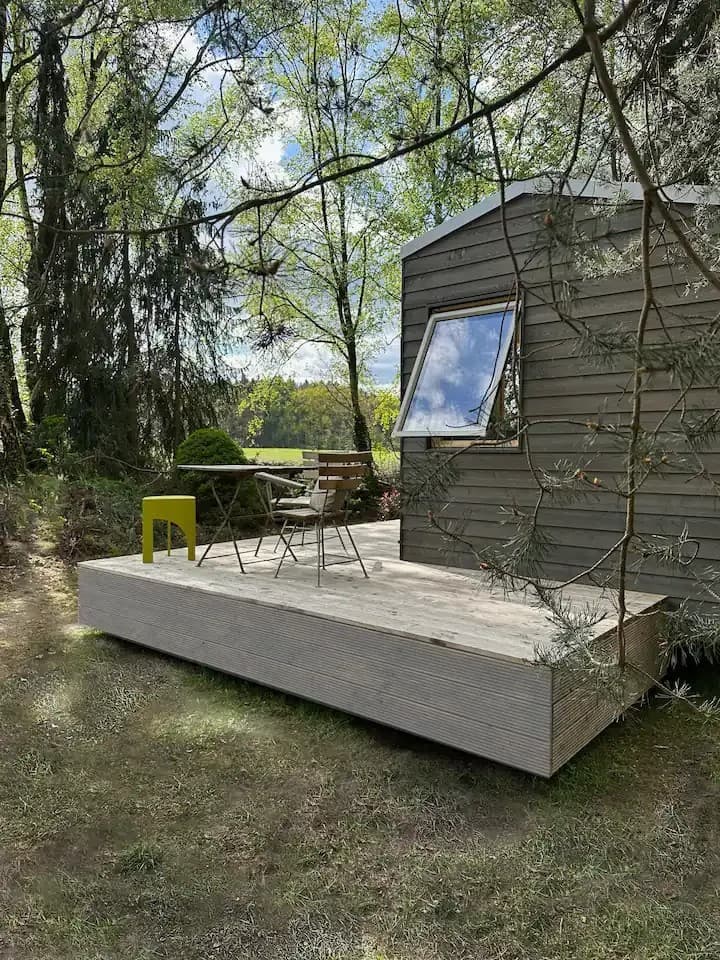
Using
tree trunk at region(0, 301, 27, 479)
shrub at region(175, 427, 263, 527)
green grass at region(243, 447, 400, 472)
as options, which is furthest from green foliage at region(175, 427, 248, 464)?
green grass at region(243, 447, 400, 472)

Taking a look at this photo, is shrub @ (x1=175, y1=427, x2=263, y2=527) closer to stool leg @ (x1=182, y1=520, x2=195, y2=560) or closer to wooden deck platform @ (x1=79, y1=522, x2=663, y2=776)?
stool leg @ (x1=182, y1=520, x2=195, y2=560)

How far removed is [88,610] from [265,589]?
162 centimetres

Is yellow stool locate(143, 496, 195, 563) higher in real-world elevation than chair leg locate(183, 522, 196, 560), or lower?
higher

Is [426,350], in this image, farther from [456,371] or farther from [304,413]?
[304,413]

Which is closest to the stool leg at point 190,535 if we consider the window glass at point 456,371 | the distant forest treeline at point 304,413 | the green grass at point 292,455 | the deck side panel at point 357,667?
the deck side panel at point 357,667

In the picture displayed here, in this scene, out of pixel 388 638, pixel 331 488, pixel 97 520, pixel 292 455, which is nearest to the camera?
pixel 388 638

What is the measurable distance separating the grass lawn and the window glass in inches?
77.0

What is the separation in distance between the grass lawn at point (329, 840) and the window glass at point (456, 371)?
1.95 m

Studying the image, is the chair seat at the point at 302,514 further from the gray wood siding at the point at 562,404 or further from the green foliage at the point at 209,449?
the green foliage at the point at 209,449

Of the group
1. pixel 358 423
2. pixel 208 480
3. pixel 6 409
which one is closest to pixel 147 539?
pixel 208 480

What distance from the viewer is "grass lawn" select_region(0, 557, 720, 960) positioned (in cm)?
205

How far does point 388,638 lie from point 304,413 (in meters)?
10.1

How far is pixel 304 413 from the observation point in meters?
12.9

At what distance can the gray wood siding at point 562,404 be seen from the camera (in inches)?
144
